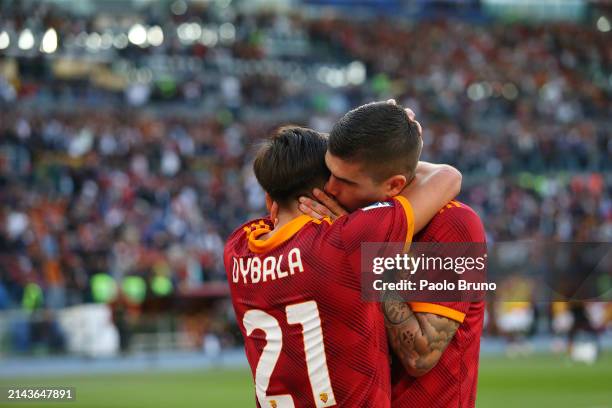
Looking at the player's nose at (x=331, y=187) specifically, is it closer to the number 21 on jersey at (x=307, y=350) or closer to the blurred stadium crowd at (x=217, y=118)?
the number 21 on jersey at (x=307, y=350)

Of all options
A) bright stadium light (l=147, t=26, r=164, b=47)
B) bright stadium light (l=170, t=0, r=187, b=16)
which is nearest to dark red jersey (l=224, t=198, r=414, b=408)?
bright stadium light (l=147, t=26, r=164, b=47)

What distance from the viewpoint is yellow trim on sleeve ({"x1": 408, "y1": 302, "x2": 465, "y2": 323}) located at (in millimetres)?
3250

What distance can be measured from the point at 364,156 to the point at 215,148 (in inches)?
929

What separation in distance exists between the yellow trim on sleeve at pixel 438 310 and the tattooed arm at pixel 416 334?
0.01 metres

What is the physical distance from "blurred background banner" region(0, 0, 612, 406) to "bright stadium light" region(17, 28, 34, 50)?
0.13ft

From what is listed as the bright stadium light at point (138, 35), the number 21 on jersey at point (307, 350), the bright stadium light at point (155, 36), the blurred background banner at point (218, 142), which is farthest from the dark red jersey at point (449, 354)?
the bright stadium light at point (155, 36)

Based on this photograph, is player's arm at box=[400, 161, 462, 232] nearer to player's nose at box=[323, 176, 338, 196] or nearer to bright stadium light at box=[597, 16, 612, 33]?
player's nose at box=[323, 176, 338, 196]

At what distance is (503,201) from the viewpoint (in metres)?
28.9

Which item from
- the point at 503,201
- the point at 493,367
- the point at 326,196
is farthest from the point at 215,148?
the point at 326,196

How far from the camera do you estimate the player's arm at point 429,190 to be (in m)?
3.26

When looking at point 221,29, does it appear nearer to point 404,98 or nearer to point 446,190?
point 404,98

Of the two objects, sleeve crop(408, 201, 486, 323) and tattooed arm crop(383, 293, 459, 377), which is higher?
sleeve crop(408, 201, 486, 323)

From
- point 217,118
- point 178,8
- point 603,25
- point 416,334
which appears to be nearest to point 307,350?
point 416,334

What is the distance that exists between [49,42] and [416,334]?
26.2 metres
